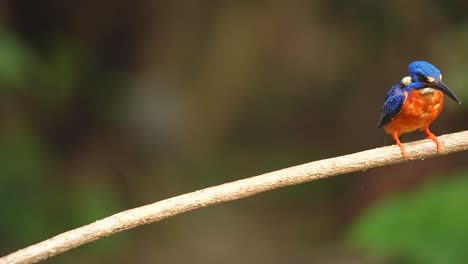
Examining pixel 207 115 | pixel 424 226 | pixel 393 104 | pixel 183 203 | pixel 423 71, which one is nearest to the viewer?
pixel 183 203

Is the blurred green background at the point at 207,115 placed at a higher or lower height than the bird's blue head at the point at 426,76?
lower

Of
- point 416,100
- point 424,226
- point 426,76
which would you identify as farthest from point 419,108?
point 424,226

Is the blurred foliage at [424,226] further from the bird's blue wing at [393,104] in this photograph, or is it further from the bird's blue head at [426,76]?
the bird's blue head at [426,76]

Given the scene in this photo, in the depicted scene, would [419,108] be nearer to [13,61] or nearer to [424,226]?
[424,226]

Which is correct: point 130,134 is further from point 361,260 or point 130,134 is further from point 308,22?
point 361,260

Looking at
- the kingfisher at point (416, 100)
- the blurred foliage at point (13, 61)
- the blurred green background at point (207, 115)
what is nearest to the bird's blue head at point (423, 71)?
the kingfisher at point (416, 100)

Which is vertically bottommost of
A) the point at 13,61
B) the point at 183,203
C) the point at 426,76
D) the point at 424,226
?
the point at 424,226

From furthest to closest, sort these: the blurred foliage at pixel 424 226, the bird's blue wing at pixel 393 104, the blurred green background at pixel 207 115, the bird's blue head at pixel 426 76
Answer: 1. the blurred green background at pixel 207 115
2. the blurred foliage at pixel 424 226
3. the bird's blue wing at pixel 393 104
4. the bird's blue head at pixel 426 76
